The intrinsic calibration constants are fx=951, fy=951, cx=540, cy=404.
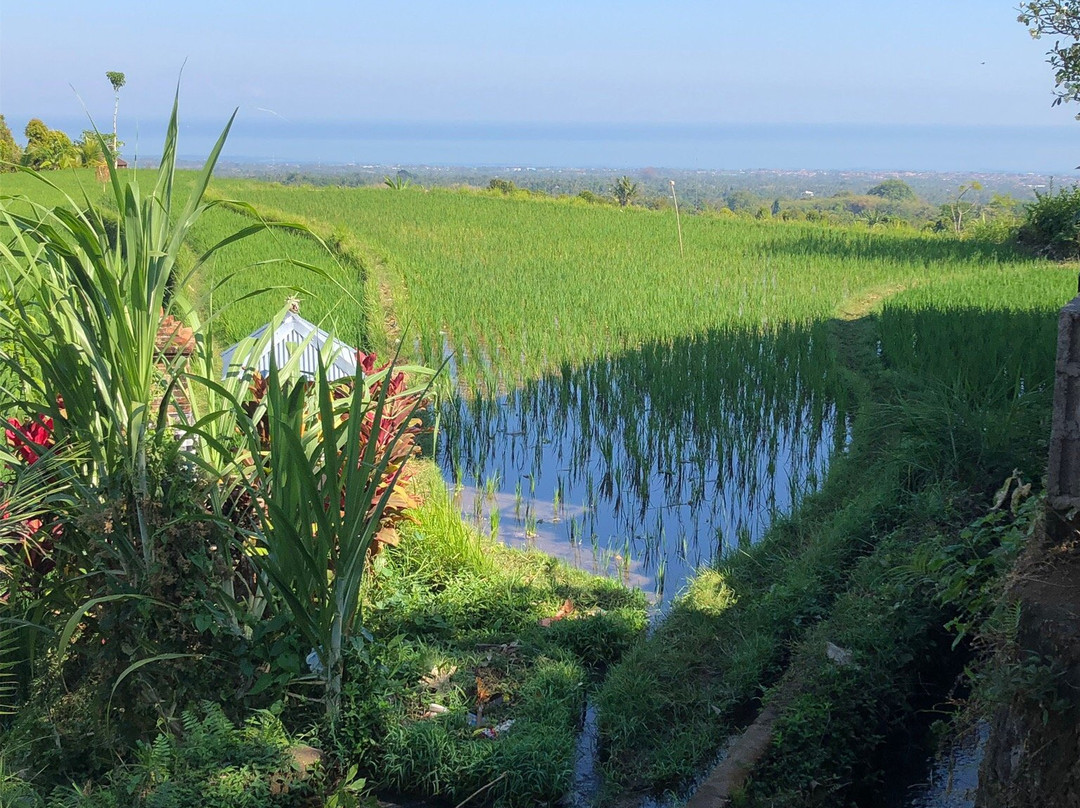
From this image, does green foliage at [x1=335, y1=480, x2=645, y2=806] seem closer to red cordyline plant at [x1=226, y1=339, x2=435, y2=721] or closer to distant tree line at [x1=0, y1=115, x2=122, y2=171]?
red cordyline plant at [x1=226, y1=339, x2=435, y2=721]

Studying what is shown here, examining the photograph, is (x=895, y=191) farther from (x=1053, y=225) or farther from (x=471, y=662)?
(x=471, y=662)

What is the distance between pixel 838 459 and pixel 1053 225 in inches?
393

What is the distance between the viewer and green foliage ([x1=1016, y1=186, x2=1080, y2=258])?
41.8 ft

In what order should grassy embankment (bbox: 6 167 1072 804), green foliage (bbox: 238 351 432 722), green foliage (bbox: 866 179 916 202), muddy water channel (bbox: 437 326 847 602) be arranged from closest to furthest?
green foliage (bbox: 238 351 432 722)
grassy embankment (bbox: 6 167 1072 804)
muddy water channel (bbox: 437 326 847 602)
green foliage (bbox: 866 179 916 202)

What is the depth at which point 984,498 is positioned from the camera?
420cm

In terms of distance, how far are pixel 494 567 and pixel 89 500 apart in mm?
1847

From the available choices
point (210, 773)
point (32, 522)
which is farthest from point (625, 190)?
point (210, 773)

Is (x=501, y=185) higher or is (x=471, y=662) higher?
(x=501, y=185)

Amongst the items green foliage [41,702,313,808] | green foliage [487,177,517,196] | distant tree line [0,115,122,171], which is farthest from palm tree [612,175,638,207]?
green foliage [41,702,313,808]

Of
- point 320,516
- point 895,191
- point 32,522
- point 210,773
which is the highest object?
point 895,191

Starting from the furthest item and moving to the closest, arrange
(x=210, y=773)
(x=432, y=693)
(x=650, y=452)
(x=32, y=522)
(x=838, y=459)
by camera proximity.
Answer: (x=650, y=452) → (x=838, y=459) → (x=432, y=693) → (x=32, y=522) → (x=210, y=773)

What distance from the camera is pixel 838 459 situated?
5.40 meters

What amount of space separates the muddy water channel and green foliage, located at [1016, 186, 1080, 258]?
7.14 meters

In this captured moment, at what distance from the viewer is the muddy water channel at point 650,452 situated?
4.79 metres
